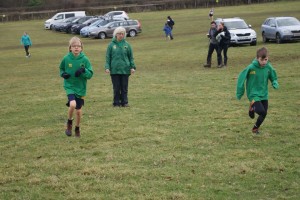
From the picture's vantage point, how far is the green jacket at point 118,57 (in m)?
13.0

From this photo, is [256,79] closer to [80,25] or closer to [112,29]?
[112,29]

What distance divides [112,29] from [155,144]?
125 ft

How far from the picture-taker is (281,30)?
100.0 ft

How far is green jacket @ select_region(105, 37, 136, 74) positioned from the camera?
12977 millimetres

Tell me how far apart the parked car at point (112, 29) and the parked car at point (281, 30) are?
1688 cm

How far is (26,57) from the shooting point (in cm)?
3316

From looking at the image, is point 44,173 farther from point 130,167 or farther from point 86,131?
point 86,131

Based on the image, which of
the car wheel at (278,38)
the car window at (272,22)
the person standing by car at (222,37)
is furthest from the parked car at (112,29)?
the person standing by car at (222,37)

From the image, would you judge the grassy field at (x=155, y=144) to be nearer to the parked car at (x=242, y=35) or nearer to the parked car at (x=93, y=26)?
the parked car at (x=242, y=35)

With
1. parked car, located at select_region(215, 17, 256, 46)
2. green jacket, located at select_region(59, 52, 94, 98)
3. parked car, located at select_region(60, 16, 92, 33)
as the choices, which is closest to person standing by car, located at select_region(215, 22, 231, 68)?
parked car, located at select_region(215, 17, 256, 46)

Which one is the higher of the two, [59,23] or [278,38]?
[59,23]

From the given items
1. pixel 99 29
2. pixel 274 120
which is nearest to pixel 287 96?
pixel 274 120

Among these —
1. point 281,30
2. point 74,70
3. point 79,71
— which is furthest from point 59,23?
point 79,71

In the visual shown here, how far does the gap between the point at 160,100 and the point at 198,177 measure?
7.27 meters
